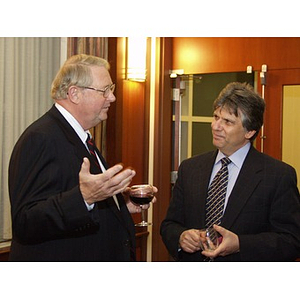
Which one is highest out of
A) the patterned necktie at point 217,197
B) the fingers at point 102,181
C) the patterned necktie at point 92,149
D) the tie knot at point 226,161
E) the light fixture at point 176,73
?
the light fixture at point 176,73

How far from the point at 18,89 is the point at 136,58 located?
54.8 inches

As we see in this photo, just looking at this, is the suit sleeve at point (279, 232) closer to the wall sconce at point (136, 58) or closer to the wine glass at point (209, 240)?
the wine glass at point (209, 240)

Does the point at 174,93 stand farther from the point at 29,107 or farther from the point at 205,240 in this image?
the point at 205,240

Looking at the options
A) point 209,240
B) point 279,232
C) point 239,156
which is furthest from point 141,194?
point 279,232

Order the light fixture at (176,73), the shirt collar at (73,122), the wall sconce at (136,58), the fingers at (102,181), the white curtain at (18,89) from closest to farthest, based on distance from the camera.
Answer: the fingers at (102,181) < the shirt collar at (73,122) < the white curtain at (18,89) < the wall sconce at (136,58) < the light fixture at (176,73)

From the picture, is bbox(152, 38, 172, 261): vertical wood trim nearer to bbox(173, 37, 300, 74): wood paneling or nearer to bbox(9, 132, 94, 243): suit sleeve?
bbox(173, 37, 300, 74): wood paneling

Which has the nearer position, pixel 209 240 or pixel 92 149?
pixel 209 240

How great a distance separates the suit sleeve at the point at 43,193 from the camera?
1868 millimetres

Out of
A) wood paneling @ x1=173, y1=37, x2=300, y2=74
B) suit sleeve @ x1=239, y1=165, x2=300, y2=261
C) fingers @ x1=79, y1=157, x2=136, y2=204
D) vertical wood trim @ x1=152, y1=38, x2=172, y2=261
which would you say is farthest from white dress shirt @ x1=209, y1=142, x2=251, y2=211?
vertical wood trim @ x1=152, y1=38, x2=172, y2=261

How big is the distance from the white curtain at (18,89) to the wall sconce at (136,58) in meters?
0.96

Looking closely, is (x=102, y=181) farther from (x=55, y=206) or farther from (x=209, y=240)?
(x=209, y=240)

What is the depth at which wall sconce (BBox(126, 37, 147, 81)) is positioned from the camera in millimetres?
4414

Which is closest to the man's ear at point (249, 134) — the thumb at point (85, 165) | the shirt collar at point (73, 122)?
the shirt collar at point (73, 122)

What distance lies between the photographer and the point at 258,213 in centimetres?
229
